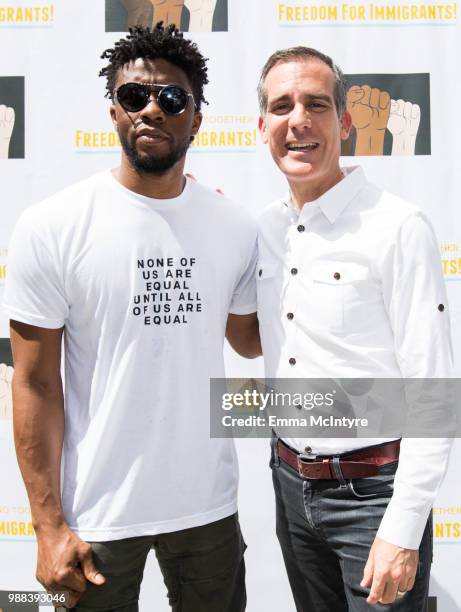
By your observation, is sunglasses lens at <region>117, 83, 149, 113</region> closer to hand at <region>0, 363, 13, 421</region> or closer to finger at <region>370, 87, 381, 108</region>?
finger at <region>370, 87, 381, 108</region>

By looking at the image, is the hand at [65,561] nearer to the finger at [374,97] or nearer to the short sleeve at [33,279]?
the short sleeve at [33,279]

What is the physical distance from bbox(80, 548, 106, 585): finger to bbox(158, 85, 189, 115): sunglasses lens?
45.0 inches

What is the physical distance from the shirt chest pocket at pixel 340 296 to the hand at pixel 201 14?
145 centimetres

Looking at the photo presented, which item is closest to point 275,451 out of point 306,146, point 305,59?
point 306,146

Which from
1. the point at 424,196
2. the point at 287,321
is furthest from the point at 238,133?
the point at 287,321

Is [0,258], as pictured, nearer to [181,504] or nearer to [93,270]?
[93,270]

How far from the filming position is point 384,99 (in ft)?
8.70

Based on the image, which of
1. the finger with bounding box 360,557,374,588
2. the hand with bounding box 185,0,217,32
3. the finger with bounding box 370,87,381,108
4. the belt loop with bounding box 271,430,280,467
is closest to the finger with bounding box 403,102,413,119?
the finger with bounding box 370,87,381,108

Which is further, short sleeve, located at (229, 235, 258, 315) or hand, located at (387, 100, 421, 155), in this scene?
hand, located at (387, 100, 421, 155)

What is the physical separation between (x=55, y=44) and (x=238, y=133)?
85 cm

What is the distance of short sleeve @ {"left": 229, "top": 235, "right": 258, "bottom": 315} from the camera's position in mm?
1875

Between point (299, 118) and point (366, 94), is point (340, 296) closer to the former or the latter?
point (299, 118)

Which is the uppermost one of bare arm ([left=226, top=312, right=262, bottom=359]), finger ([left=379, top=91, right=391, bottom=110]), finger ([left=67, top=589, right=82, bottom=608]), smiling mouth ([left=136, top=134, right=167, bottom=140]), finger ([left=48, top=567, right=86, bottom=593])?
finger ([left=379, top=91, right=391, bottom=110])

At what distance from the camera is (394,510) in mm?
1502
